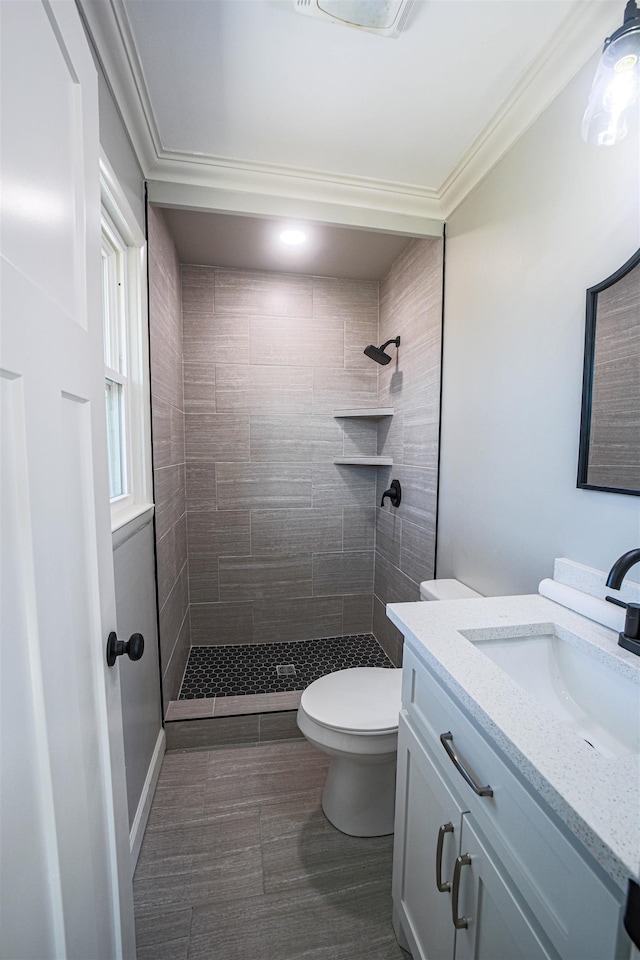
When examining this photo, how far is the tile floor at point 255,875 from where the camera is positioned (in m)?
1.12

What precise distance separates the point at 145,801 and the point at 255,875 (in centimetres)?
50

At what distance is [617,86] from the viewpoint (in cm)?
87

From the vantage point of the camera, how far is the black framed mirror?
3.11ft

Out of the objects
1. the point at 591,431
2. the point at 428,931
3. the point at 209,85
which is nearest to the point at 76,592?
the point at 428,931

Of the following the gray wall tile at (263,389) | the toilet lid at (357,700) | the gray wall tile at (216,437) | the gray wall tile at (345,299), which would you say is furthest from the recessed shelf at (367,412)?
Result: the toilet lid at (357,700)

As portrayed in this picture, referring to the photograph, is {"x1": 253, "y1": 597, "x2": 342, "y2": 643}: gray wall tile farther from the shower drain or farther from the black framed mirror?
the black framed mirror

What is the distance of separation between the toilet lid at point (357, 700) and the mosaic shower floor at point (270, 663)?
60cm

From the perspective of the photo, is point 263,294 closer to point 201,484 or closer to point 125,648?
point 201,484

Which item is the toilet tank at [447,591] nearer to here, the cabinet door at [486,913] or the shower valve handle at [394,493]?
the shower valve handle at [394,493]

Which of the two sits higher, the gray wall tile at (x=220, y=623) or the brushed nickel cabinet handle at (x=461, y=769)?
the brushed nickel cabinet handle at (x=461, y=769)

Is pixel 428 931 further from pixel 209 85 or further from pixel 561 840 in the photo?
pixel 209 85

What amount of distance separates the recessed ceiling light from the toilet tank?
1832 mm

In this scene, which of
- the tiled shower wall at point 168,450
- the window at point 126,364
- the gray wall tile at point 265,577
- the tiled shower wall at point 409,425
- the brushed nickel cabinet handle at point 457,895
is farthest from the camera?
the gray wall tile at point 265,577

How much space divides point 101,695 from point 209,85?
1.80m
